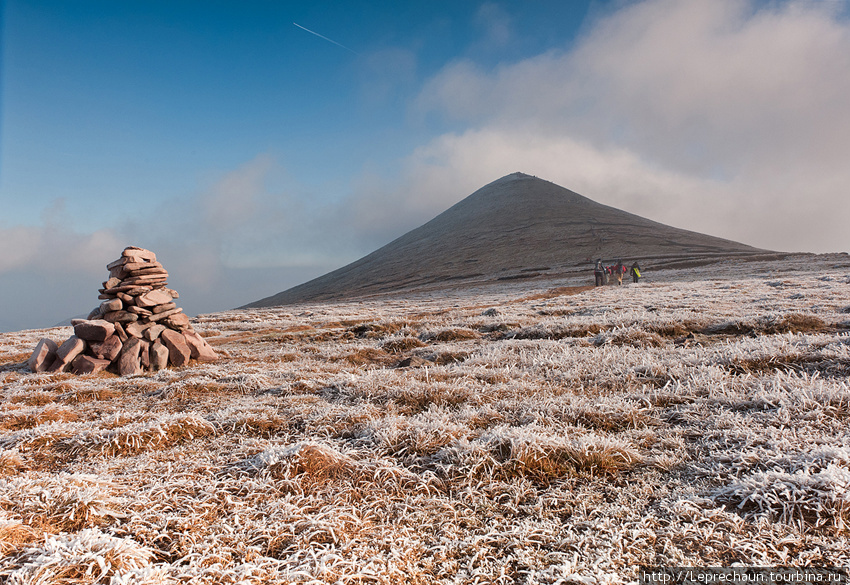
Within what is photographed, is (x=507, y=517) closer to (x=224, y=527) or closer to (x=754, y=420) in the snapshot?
(x=224, y=527)

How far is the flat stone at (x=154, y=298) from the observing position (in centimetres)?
1336

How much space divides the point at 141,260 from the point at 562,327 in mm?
14013

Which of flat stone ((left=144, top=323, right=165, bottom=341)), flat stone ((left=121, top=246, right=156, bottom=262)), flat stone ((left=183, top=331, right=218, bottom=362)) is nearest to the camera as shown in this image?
flat stone ((left=144, top=323, right=165, bottom=341))

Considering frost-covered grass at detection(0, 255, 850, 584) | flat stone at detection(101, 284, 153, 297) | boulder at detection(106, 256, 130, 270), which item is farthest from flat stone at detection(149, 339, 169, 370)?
frost-covered grass at detection(0, 255, 850, 584)

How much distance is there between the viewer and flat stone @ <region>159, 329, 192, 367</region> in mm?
12789

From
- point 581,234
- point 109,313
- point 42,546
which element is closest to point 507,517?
point 42,546

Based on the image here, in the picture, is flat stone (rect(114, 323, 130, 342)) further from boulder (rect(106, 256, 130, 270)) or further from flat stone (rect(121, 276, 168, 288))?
boulder (rect(106, 256, 130, 270))

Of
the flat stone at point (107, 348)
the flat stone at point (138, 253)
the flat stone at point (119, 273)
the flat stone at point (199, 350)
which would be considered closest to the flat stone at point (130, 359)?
the flat stone at point (107, 348)

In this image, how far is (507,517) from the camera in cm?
373

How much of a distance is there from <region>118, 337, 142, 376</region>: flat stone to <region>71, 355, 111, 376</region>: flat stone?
A: 0.48 m

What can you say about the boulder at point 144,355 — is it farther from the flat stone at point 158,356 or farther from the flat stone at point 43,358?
the flat stone at point 43,358

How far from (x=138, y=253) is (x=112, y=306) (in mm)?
1897

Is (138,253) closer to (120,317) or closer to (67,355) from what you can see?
(120,317)

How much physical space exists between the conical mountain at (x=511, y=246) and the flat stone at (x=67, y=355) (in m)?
62.4
